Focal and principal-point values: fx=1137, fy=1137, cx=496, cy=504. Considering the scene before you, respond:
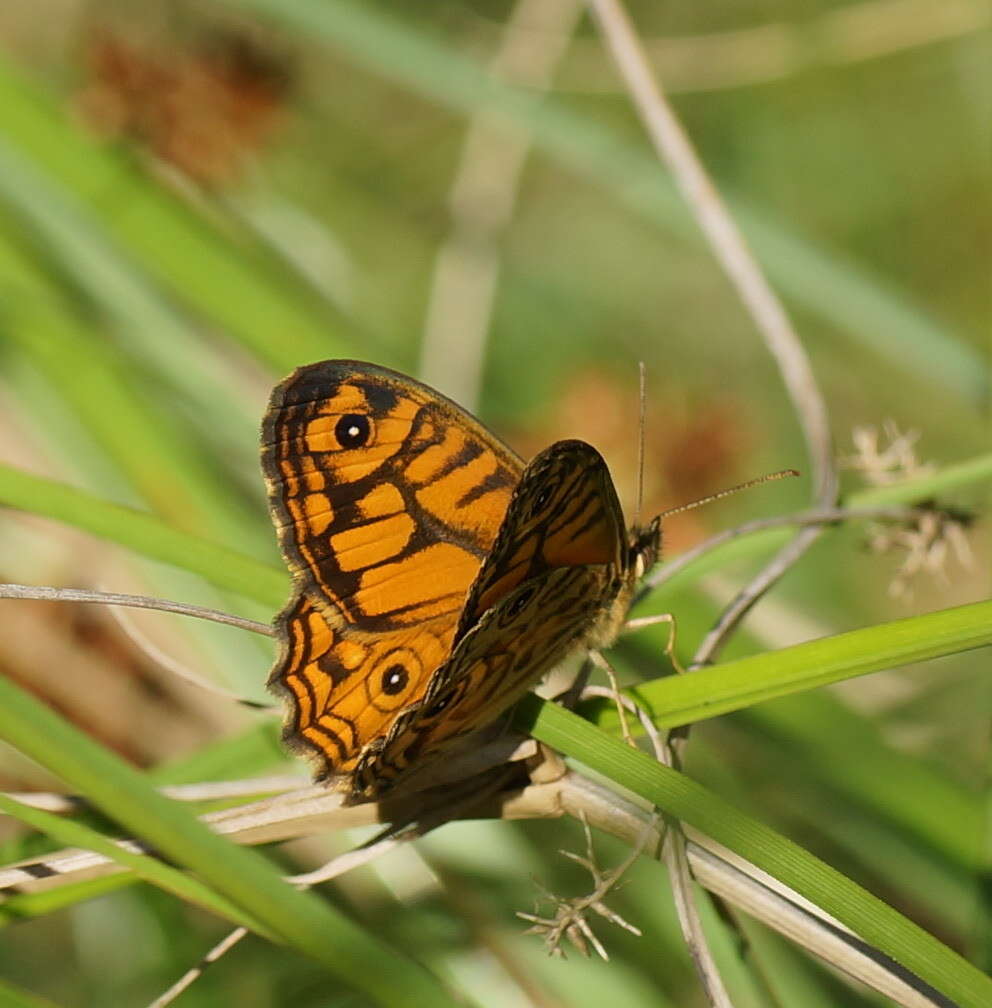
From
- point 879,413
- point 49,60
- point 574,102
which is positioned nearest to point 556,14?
point 574,102

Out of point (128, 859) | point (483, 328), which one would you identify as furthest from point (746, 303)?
point (128, 859)

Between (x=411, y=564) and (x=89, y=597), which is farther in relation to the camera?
(x=411, y=564)

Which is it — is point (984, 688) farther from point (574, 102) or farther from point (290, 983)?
point (574, 102)

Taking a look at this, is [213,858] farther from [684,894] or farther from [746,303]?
[746,303]

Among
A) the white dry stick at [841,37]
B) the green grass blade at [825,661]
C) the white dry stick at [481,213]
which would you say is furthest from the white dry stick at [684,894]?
the white dry stick at [841,37]

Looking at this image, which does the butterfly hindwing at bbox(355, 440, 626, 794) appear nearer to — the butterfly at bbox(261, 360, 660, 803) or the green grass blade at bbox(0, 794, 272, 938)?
the butterfly at bbox(261, 360, 660, 803)

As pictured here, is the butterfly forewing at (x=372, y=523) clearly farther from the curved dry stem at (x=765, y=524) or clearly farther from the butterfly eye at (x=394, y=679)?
the curved dry stem at (x=765, y=524)
